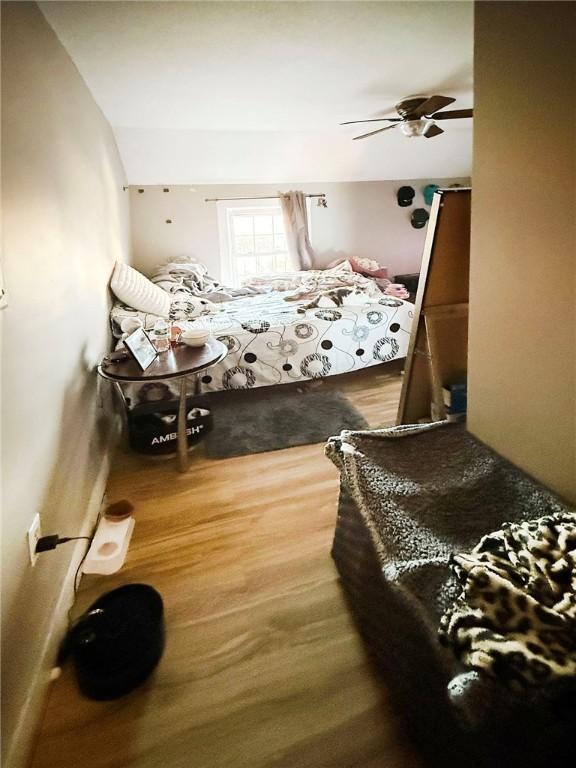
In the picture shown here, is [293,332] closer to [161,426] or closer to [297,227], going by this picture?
[161,426]

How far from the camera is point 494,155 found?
1286 millimetres

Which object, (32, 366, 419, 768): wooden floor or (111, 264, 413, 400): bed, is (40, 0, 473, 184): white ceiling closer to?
(111, 264, 413, 400): bed

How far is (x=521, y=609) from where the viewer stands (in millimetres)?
743

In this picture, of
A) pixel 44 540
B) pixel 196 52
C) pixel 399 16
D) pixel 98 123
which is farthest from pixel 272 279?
pixel 44 540

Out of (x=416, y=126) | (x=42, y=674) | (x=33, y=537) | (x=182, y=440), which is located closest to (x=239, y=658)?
(x=42, y=674)

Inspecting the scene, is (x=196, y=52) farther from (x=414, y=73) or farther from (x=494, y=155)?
(x=494, y=155)

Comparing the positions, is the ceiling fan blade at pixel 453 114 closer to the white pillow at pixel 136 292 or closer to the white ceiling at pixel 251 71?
the white ceiling at pixel 251 71

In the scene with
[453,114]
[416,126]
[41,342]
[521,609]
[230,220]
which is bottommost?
[521,609]

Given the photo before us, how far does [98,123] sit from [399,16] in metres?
2.22

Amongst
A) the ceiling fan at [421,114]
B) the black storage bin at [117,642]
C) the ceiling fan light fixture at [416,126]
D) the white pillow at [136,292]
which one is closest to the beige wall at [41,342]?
the black storage bin at [117,642]

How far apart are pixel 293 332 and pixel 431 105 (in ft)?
5.86

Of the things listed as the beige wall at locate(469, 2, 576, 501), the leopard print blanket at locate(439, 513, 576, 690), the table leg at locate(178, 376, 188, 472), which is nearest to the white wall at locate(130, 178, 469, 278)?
the table leg at locate(178, 376, 188, 472)

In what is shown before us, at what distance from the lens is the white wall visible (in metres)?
4.79

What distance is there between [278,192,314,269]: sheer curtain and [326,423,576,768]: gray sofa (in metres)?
4.09
